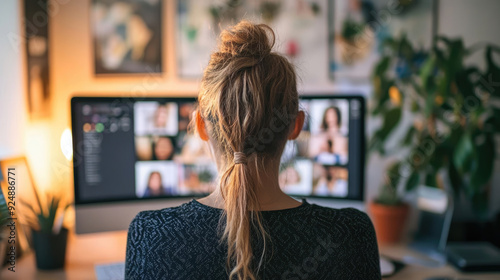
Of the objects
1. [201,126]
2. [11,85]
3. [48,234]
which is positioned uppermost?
[11,85]

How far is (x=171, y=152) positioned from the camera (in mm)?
1359

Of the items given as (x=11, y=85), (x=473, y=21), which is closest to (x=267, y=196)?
A: (x=11, y=85)

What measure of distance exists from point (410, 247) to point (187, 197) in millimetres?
800

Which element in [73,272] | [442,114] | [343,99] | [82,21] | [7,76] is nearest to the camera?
[73,272]

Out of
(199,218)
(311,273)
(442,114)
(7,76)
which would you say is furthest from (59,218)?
(442,114)

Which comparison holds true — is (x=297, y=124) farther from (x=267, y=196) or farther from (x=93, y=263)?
(x=93, y=263)

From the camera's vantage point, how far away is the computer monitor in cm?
130

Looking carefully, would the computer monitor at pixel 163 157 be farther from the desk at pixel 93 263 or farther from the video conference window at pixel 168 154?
the desk at pixel 93 263

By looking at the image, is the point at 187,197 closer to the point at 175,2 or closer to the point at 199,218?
the point at 199,218

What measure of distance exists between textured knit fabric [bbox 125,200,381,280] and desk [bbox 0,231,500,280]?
1.67ft

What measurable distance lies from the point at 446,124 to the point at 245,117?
1.09 meters

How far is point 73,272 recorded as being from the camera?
49.4 inches

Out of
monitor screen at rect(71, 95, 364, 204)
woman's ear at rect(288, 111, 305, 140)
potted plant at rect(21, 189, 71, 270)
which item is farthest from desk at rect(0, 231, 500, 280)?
woman's ear at rect(288, 111, 305, 140)

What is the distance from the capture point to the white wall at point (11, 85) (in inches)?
57.4
